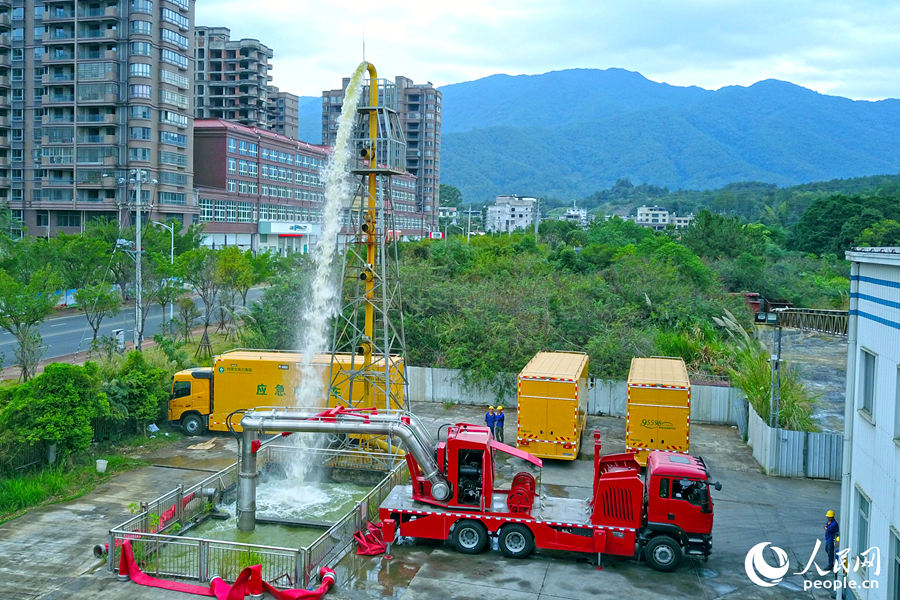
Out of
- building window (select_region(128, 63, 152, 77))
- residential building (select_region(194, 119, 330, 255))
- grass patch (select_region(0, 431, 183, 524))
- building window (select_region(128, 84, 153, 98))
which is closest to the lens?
grass patch (select_region(0, 431, 183, 524))

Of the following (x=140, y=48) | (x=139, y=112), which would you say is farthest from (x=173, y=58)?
(x=139, y=112)

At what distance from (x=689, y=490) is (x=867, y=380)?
3.87 meters

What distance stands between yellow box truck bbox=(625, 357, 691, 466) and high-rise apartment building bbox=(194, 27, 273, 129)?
11253 cm

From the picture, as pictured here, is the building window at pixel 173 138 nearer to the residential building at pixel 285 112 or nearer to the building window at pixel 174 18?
the building window at pixel 174 18

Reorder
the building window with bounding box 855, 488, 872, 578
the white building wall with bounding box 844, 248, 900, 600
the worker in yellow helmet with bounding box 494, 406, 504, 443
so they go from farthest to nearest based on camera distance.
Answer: the worker in yellow helmet with bounding box 494, 406, 504, 443 → the building window with bounding box 855, 488, 872, 578 → the white building wall with bounding box 844, 248, 900, 600

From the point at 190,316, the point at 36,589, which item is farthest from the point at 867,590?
the point at 190,316

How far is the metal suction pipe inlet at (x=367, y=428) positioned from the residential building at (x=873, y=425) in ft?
25.0

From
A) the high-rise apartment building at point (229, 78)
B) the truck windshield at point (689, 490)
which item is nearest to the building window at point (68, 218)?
the high-rise apartment building at point (229, 78)

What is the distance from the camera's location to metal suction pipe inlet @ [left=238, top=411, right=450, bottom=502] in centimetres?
1571

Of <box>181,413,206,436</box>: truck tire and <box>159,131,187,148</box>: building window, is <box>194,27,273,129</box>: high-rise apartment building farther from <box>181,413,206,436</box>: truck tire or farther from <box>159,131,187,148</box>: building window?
<box>181,413,206,436</box>: truck tire

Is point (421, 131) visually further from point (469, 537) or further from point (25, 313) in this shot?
point (469, 537)

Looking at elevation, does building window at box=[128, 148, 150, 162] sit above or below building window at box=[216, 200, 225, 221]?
above

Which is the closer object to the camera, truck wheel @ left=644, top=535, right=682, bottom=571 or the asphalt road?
truck wheel @ left=644, top=535, right=682, bottom=571

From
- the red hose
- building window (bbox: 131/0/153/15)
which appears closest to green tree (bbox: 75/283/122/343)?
the red hose
